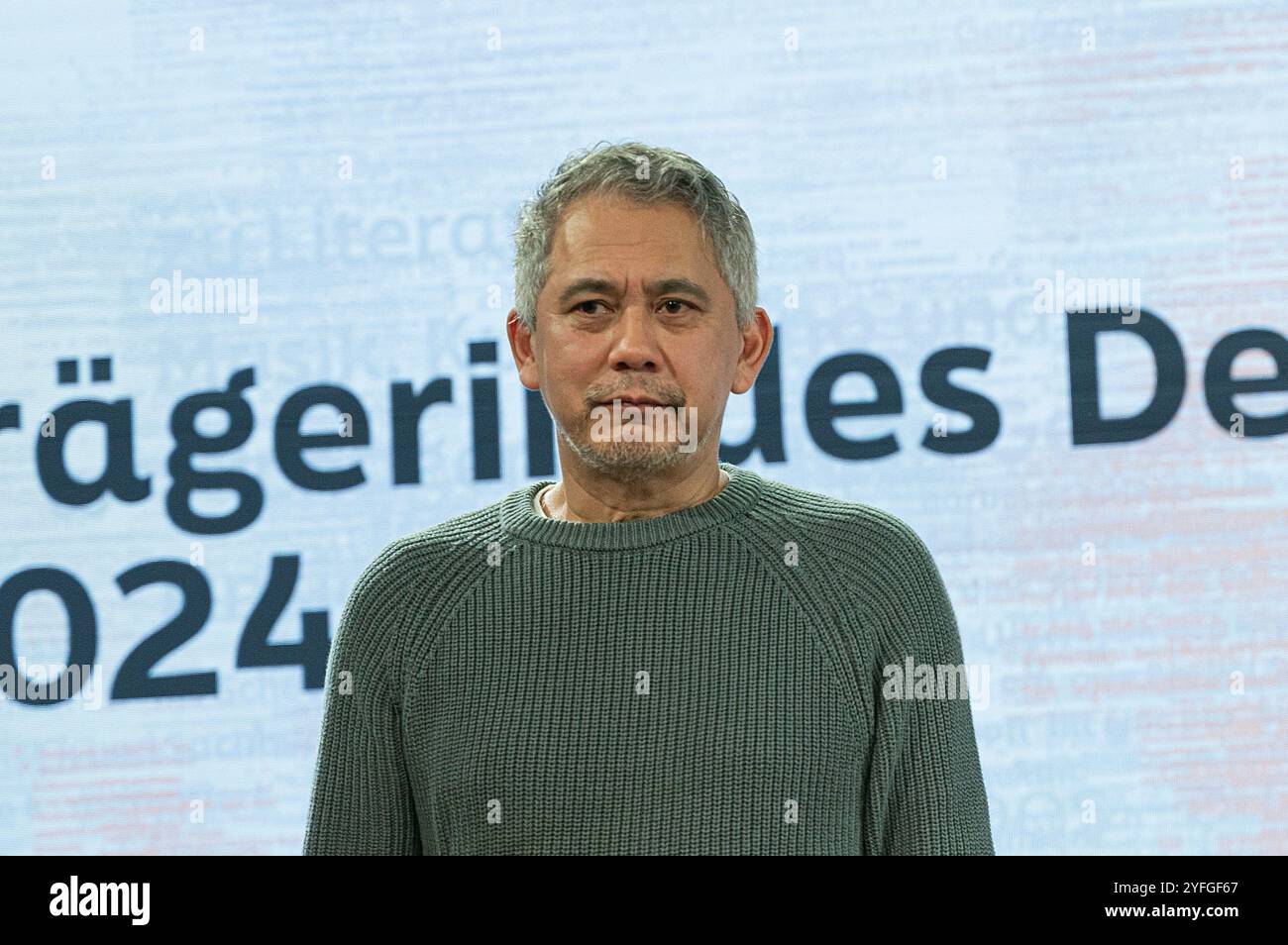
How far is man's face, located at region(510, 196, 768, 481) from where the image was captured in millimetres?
1351

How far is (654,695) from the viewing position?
52.0 inches

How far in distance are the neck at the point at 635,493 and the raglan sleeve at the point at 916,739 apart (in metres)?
0.20

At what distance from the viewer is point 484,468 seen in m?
2.68

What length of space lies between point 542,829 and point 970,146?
172 cm

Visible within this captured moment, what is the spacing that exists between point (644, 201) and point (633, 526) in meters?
0.29

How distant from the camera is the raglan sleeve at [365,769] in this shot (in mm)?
1364

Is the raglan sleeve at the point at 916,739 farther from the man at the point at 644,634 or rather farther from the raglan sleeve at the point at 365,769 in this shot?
the raglan sleeve at the point at 365,769

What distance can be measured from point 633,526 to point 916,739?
1.01ft

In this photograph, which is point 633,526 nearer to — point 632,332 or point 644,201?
point 632,332

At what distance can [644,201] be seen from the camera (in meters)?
1.38

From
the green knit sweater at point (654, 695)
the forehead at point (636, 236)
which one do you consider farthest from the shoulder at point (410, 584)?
the forehead at point (636, 236)

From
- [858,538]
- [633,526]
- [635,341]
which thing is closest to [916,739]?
[858,538]

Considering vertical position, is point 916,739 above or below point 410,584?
below

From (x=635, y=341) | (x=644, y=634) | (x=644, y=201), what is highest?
(x=644, y=201)
